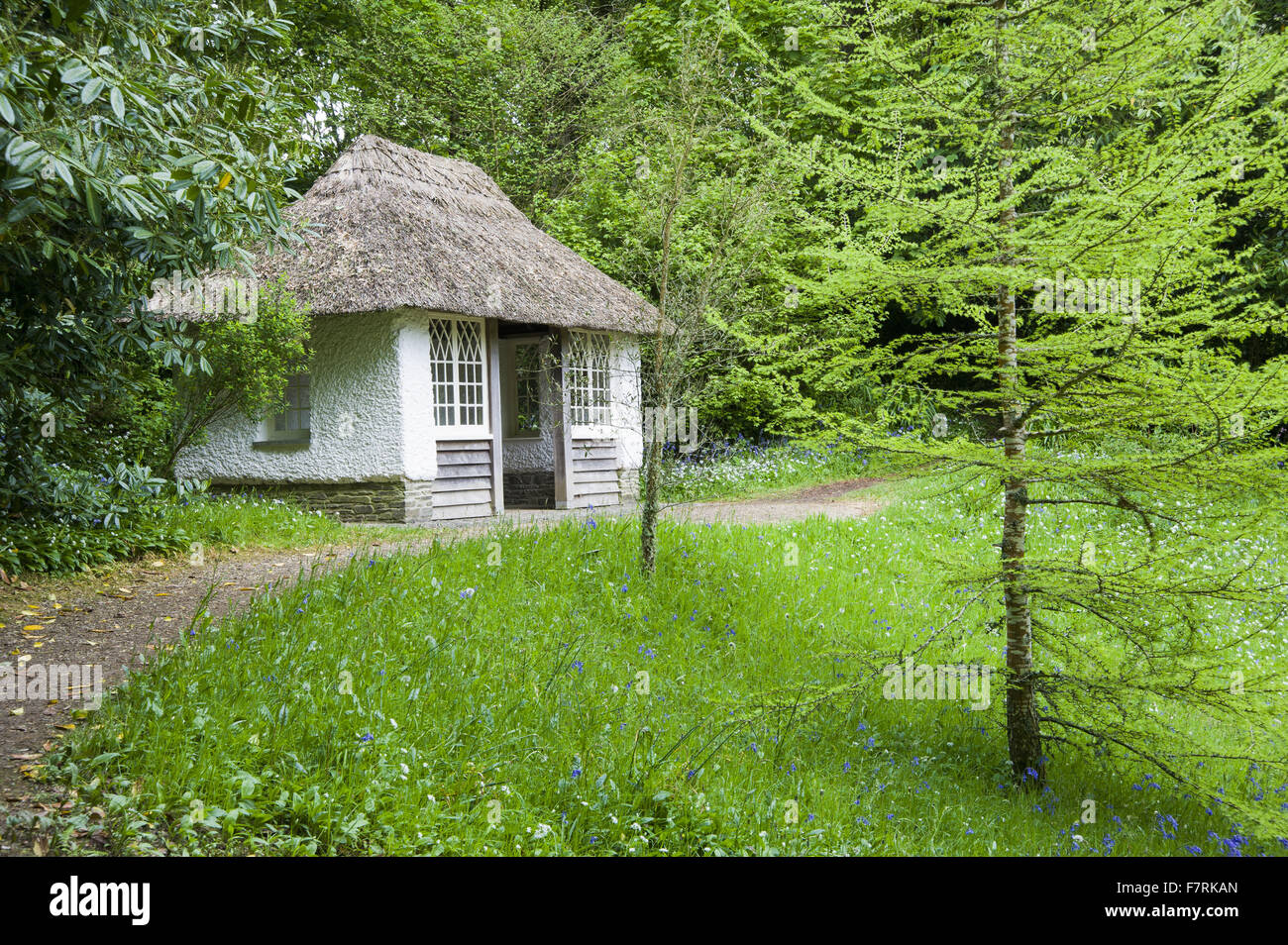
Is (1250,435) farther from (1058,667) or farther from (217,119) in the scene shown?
(217,119)

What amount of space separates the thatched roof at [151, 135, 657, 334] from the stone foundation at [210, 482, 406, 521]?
221 cm

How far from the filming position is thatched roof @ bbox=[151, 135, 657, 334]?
10.5 m

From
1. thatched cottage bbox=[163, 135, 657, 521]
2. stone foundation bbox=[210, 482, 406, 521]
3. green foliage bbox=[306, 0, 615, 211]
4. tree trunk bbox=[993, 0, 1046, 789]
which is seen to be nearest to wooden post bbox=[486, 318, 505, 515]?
thatched cottage bbox=[163, 135, 657, 521]

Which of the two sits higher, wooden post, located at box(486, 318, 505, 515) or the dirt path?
wooden post, located at box(486, 318, 505, 515)

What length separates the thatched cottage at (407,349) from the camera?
10789mm

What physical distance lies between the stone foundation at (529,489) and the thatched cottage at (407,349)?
1.86 feet

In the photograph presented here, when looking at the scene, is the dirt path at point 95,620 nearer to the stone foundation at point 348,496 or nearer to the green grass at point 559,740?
the green grass at point 559,740

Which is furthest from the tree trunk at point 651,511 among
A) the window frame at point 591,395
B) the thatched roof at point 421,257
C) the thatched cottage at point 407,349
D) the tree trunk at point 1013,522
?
the window frame at point 591,395

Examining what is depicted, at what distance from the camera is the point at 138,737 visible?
3.77 m

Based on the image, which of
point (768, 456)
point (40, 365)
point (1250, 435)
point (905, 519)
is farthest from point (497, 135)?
point (1250, 435)

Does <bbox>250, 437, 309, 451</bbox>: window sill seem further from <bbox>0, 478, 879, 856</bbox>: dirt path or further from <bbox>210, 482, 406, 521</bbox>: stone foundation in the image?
<bbox>0, 478, 879, 856</bbox>: dirt path

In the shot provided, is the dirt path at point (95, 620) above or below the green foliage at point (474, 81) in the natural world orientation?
below

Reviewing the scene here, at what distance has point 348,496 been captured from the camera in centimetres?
1132

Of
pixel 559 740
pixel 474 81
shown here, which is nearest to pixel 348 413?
pixel 559 740
